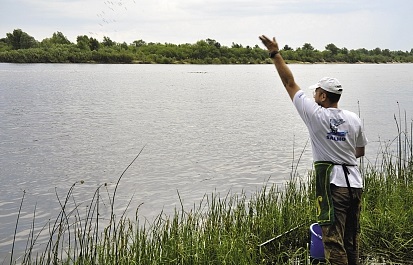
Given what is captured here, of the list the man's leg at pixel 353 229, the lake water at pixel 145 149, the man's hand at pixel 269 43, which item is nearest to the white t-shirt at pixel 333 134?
the man's leg at pixel 353 229

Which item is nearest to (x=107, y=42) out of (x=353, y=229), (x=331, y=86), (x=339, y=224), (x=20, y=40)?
(x=20, y=40)

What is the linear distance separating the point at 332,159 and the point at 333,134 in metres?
0.20

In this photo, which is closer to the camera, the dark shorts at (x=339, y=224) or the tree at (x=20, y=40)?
the dark shorts at (x=339, y=224)

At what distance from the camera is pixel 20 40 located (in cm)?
9412

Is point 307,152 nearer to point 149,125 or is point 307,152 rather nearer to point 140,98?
point 149,125

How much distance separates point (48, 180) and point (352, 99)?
24.0 meters

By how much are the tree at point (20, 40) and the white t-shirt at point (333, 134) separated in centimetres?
9605

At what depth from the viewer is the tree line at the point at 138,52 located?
287ft

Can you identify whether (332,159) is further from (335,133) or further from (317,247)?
(317,247)

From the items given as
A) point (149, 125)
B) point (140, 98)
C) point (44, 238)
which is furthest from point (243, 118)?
point (44, 238)

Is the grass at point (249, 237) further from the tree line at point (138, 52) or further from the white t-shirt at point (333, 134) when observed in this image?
the tree line at point (138, 52)

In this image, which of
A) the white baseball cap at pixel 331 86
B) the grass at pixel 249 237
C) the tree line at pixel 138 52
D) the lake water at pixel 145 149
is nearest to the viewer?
the white baseball cap at pixel 331 86

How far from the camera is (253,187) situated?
1120 centimetres

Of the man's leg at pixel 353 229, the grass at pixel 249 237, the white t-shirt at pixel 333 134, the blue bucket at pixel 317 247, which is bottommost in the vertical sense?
the grass at pixel 249 237
